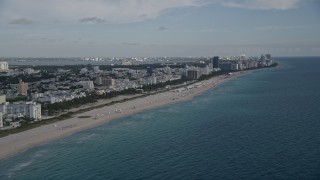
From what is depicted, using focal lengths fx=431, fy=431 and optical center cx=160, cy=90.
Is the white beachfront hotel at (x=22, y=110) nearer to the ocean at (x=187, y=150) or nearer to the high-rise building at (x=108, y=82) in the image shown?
the ocean at (x=187, y=150)

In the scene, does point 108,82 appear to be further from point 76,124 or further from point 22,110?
point 76,124

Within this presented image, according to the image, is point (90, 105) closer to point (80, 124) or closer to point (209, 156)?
point (80, 124)

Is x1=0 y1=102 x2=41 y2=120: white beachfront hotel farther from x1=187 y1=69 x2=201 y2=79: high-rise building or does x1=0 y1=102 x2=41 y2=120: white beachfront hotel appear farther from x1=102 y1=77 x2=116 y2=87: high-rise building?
x1=187 y1=69 x2=201 y2=79: high-rise building

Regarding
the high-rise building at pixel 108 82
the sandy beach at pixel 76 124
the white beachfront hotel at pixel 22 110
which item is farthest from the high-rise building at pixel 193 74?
the white beachfront hotel at pixel 22 110

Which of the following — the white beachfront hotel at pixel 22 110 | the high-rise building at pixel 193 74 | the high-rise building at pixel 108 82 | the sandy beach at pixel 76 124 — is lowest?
the sandy beach at pixel 76 124

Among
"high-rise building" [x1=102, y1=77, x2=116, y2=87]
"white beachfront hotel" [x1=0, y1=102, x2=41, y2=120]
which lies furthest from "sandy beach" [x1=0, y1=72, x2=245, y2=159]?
"high-rise building" [x1=102, y1=77, x2=116, y2=87]

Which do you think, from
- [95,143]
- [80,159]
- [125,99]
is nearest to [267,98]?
[125,99]
